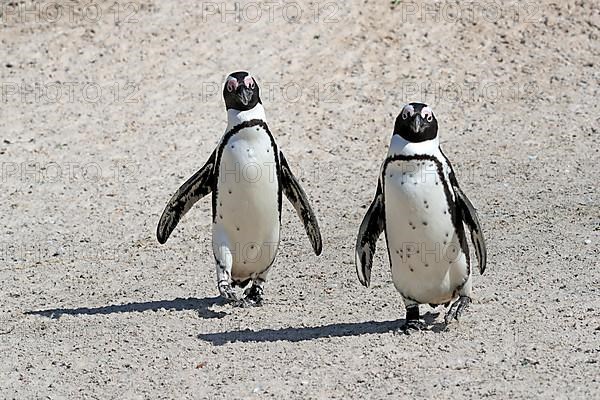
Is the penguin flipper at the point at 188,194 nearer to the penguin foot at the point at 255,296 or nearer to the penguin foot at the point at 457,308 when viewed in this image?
the penguin foot at the point at 255,296

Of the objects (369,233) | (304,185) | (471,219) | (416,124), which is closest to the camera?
(416,124)

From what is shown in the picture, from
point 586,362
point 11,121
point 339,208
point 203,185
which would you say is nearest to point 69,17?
point 11,121

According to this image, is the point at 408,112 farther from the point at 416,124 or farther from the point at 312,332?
the point at 312,332

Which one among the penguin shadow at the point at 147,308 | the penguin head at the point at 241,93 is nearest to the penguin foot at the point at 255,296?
the penguin shadow at the point at 147,308

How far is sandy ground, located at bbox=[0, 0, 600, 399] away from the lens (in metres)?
4.99

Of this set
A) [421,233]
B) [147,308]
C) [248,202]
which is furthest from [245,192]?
[421,233]

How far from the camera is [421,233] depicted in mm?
5102

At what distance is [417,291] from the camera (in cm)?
525

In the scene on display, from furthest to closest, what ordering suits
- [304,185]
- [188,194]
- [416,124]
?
[304,185] < [188,194] < [416,124]

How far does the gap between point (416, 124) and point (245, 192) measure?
1.12 meters

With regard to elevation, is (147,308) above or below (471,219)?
below

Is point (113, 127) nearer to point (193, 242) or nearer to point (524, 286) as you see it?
point (193, 242)

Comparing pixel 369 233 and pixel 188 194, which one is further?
pixel 188 194

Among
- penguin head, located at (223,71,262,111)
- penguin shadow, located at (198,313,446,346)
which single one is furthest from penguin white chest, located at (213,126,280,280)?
penguin shadow, located at (198,313,446,346)
